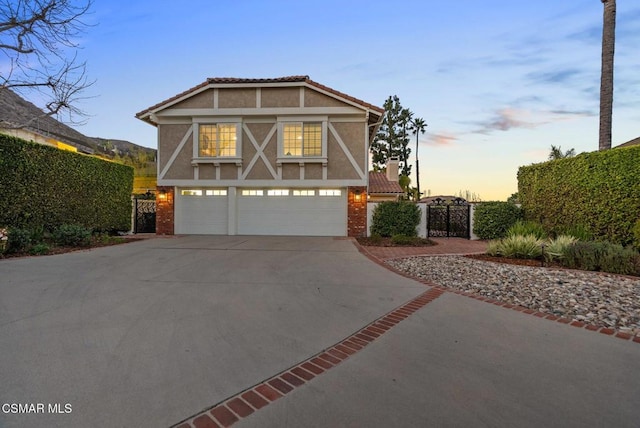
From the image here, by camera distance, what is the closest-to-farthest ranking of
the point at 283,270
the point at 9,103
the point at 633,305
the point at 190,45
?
the point at 633,305
the point at 283,270
the point at 190,45
the point at 9,103

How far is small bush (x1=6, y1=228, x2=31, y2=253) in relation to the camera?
7477mm

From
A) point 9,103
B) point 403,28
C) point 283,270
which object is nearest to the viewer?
point 283,270

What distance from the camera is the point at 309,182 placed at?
12.9 metres

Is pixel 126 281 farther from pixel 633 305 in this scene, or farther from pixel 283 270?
pixel 633 305

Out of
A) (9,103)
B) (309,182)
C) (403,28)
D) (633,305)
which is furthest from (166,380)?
(9,103)

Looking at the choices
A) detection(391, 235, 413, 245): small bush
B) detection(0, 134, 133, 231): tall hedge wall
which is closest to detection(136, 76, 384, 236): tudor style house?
detection(0, 134, 133, 231): tall hedge wall

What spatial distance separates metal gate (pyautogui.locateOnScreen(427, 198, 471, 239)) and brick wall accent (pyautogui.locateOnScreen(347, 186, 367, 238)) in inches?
116

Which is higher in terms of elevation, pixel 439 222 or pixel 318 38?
pixel 318 38

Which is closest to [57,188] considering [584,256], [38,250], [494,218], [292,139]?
[38,250]

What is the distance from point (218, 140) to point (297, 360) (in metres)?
12.5

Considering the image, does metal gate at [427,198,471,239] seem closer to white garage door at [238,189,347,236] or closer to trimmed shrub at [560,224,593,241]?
trimmed shrub at [560,224,593,241]

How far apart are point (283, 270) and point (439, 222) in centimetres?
1012

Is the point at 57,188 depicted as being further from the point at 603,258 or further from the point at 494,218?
the point at 494,218

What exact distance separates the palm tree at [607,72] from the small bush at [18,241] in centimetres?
1760
